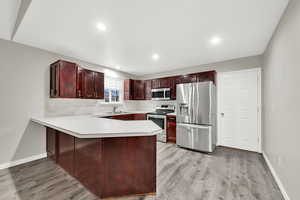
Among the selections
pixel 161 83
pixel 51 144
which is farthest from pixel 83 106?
pixel 161 83

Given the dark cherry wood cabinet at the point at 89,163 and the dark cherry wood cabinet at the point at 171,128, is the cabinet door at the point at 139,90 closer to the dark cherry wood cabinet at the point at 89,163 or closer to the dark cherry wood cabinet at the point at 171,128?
the dark cherry wood cabinet at the point at 171,128

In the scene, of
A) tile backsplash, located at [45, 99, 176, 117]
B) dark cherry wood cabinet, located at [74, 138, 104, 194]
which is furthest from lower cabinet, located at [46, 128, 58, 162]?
dark cherry wood cabinet, located at [74, 138, 104, 194]

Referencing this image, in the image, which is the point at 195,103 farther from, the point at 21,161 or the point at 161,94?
the point at 21,161

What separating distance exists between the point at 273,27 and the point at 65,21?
11.0ft

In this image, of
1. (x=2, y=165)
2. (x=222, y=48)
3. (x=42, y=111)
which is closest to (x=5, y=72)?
(x=42, y=111)

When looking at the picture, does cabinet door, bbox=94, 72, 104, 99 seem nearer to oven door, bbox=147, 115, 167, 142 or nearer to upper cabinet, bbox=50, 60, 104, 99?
upper cabinet, bbox=50, 60, 104, 99

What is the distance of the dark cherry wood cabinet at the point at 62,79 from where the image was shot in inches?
110

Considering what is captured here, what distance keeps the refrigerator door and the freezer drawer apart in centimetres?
15

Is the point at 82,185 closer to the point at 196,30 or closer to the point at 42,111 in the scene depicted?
the point at 42,111

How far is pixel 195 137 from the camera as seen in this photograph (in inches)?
131

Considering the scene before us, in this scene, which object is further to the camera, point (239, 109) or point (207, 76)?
point (207, 76)

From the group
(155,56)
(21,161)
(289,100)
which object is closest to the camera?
(289,100)

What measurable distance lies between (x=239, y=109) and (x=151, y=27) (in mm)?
3200

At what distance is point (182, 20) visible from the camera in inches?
74.1
